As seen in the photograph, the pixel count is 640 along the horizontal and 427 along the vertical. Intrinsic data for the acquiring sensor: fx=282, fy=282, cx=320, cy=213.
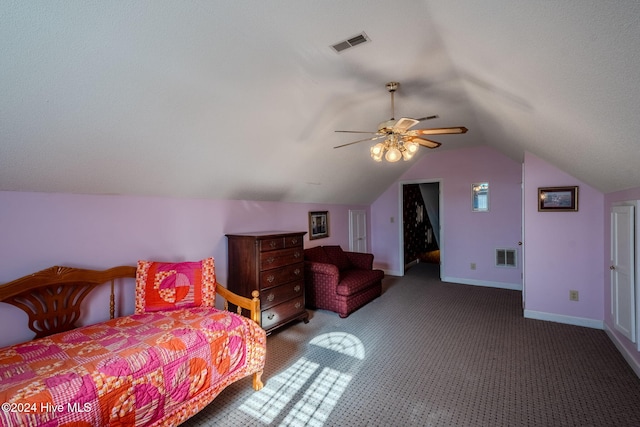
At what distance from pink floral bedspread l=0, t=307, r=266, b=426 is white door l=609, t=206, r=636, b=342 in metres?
3.32

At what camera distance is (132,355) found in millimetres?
1741

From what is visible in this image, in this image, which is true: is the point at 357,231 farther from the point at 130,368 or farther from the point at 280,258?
the point at 130,368

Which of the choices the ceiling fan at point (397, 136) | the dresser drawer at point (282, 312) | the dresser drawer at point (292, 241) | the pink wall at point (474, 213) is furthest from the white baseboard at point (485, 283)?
the ceiling fan at point (397, 136)

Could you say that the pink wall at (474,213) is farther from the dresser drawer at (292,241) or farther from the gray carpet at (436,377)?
the dresser drawer at (292,241)

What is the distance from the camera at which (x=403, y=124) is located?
2289mm

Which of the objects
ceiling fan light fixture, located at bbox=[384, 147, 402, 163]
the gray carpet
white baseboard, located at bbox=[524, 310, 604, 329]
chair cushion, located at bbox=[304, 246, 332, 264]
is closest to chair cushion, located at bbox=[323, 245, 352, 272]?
chair cushion, located at bbox=[304, 246, 332, 264]

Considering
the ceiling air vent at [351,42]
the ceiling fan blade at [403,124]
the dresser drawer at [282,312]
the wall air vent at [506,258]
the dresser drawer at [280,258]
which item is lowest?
the dresser drawer at [282,312]

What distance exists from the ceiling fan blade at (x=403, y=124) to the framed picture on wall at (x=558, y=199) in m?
2.61

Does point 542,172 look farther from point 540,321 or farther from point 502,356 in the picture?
point 502,356

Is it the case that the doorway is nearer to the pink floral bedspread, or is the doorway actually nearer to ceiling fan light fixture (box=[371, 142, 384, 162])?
ceiling fan light fixture (box=[371, 142, 384, 162])

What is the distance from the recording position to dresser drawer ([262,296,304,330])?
3.24m

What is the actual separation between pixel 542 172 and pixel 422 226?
16.2ft

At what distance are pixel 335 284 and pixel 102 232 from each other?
2.75 meters

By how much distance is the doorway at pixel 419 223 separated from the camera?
22.0 feet
